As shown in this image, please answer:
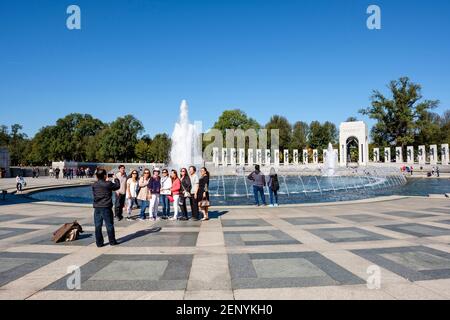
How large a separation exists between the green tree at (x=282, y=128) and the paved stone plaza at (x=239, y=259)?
8923 centimetres

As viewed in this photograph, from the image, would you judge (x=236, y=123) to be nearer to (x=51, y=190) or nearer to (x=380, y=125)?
(x=380, y=125)

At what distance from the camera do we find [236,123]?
306 ft

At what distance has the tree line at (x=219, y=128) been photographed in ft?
253

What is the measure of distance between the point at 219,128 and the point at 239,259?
87885 millimetres

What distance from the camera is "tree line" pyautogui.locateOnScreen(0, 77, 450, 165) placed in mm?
77250

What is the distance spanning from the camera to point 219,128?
307 ft

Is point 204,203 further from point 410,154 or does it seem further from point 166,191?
point 410,154

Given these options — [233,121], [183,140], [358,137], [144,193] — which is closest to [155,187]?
[144,193]

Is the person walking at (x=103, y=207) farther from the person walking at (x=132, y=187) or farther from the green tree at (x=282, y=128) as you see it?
the green tree at (x=282, y=128)

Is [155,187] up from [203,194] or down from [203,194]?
up

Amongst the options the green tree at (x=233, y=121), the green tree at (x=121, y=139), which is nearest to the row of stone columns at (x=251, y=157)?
the green tree at (x=233, y=121)

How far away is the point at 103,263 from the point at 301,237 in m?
4.92

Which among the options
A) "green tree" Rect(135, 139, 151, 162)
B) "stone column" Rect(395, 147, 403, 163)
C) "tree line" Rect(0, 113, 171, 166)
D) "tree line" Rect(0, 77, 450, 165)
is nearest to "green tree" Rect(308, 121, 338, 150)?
"tree line" Rect(0, 77, 450, 165)
